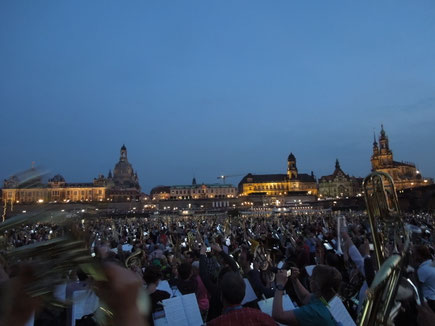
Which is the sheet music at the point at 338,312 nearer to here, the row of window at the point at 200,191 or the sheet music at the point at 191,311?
the sheet music at the point at 191,311

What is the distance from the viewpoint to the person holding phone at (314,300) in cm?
301

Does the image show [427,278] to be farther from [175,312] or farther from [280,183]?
[280,183]

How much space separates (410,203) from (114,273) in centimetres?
7201

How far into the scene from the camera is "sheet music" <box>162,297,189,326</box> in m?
3.66

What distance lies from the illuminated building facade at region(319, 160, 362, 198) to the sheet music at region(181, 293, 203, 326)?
134090 millimetres

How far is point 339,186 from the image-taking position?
436 ft

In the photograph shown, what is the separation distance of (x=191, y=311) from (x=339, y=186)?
138 metres

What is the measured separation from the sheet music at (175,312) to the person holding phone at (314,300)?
1.09m

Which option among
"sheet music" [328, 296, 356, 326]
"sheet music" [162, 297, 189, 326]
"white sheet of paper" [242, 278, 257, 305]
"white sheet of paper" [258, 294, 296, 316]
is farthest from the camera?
"white sheet of paper" [242, 278, 257, 305]

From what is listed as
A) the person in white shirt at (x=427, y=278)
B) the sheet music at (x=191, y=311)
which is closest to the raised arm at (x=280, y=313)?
the sheet music at (x=191, y=311)

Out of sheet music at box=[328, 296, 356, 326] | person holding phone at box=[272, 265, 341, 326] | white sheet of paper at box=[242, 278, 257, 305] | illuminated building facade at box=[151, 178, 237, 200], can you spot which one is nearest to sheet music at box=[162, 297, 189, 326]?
person holding phone at box=[272, 265, 341, 326]

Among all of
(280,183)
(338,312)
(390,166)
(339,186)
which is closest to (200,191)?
(280,183)

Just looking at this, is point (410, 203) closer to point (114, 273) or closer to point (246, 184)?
point (114, 273)

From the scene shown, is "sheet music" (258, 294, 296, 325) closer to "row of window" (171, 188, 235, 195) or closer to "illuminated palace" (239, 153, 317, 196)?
"illuminated palace" (239, 153, 317, 196)
